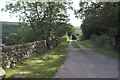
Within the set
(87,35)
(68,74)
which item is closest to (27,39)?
(68,74)

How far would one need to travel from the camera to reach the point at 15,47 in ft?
47.8

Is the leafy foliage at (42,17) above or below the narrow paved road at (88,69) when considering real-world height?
above

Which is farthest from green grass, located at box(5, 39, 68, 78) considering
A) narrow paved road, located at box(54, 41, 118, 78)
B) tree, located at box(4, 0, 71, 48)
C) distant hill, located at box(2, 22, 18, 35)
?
distant hill, located at box(2, 22, 18, 35)

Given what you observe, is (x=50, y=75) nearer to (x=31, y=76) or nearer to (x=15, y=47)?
(x=31, y=76)

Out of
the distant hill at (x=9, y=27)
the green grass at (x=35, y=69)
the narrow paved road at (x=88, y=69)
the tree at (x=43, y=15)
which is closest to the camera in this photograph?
the green grass at (x=35, y=69)

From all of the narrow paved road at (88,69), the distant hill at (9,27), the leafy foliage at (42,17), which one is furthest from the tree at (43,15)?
the narrow paved road at (88,69)

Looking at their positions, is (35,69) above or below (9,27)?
below

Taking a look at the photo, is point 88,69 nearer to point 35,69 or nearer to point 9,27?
point 35,69

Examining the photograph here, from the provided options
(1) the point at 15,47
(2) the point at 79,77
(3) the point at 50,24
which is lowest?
(2) the point at 79,77

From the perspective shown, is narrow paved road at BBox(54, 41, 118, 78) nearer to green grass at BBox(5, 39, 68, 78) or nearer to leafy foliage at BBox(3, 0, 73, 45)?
green grass at BBox(5, 39, 68, 78)

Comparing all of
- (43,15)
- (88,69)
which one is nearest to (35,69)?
(88,69)

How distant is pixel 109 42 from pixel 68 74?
2215cm

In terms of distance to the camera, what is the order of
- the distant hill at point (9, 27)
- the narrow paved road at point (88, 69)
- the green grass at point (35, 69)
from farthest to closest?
1. the distant hill at point (9, 27)
2. the narrow paved road at point (88, 69)
3. the green grass at point (35, 69)

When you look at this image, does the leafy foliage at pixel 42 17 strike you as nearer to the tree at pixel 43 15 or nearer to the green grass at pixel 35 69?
the tree at pixel 43 15
